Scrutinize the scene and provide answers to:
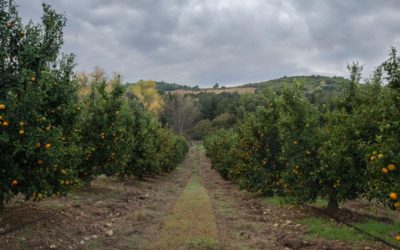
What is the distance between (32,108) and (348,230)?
31.1 feet

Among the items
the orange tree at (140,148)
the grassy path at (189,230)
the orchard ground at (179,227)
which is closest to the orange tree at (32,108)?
the orchard ground at (179,227)

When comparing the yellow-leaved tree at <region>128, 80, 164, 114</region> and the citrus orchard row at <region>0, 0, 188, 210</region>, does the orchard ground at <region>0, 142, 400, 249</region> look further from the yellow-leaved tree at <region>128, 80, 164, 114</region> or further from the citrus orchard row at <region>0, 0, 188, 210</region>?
the yellow-leaved tree at <region>128, 80, 164, 114</region>

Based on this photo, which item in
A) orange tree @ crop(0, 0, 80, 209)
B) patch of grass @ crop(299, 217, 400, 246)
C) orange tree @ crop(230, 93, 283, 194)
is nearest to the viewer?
orange tree @ crop(0, 0, 80, 209)

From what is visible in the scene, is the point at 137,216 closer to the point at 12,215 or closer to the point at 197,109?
the point at 12,215

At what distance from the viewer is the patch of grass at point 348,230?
10.6 m

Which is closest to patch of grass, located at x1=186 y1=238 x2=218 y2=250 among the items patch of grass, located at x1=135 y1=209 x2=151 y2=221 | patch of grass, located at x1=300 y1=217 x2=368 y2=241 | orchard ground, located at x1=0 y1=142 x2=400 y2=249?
orchard ground, located at x1=0 y1=142 x2=400 y2=249

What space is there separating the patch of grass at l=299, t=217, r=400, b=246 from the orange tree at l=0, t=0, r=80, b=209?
298 inches

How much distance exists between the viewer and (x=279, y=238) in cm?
1135

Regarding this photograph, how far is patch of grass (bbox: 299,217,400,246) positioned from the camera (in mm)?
10562

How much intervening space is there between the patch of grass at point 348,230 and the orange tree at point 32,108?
24.9ft

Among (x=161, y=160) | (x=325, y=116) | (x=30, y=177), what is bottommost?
(x=161, y=160)

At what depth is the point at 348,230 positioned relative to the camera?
11.3 meters

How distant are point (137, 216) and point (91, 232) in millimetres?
2685

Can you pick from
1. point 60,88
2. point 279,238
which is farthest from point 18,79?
point 279,238
